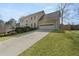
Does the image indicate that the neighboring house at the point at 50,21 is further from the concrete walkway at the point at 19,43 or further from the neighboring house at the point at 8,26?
the neighboring house at the point at 8,26

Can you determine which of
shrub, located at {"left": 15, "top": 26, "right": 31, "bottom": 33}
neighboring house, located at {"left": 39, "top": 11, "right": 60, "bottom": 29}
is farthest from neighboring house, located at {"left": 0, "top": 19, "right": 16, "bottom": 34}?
neighboring house, located at {"left": 39, "top": 11, "right": 60, "bottom": 29}

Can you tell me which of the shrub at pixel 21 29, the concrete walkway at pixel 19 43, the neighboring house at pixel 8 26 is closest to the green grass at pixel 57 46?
the concrete walkway at pixel 19 43

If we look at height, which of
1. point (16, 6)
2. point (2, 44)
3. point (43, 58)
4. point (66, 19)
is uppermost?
point (16, 6)

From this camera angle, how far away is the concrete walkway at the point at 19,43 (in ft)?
8.98

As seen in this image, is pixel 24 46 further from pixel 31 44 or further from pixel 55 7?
pixel 55 7

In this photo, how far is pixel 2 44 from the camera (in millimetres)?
2760

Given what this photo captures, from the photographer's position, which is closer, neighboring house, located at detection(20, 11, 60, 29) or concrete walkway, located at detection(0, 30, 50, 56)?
concrete walkway, located at detection(0, 30, 50, 56)

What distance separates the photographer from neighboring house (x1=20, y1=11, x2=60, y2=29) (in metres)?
2.85

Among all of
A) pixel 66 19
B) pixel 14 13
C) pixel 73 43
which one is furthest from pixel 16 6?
pixel 73 43

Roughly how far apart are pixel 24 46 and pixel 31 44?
10cm

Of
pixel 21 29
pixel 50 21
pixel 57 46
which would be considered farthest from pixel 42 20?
pixel 57 46

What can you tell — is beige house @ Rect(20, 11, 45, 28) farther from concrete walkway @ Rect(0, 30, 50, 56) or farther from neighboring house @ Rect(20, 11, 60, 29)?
concrete walkway @ Rect(0, 30, 50, 56)

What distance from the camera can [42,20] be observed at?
114 inches

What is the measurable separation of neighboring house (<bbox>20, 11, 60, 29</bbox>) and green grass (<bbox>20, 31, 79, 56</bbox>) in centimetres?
14
